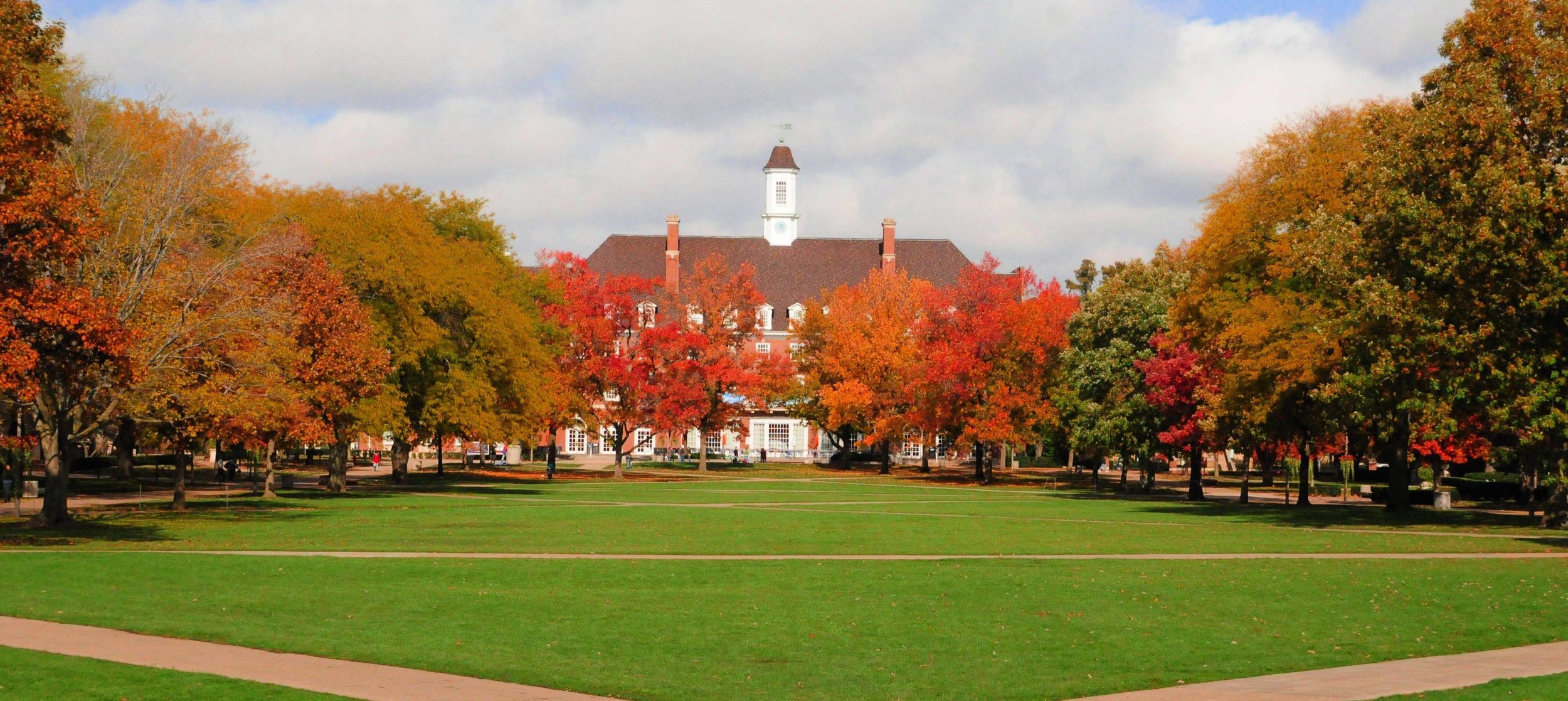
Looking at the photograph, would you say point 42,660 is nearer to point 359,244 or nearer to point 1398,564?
point 1398,564

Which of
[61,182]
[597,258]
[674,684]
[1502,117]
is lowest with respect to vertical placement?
[674,684]

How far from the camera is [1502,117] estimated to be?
102 ft

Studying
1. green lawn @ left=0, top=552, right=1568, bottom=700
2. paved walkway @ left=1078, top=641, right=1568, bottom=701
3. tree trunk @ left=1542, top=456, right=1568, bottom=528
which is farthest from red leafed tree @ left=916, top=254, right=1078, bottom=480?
paved walkway @ left=1078, top=641, right=1568, bottom=701

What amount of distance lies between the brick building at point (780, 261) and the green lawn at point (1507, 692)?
101 metres

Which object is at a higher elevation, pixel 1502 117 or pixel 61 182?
pixel 1502 117

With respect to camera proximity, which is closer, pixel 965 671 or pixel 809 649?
pixel 965 671

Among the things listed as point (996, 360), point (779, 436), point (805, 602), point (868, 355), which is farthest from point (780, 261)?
point (805, 602)

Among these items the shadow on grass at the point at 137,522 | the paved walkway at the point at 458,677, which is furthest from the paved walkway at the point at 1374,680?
the shadow on grass at the point at 137,522

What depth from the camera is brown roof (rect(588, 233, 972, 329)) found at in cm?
12025

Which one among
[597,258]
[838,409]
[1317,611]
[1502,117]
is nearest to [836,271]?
[597,258]

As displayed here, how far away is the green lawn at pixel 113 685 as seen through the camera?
11992mm

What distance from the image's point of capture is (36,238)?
26.2m

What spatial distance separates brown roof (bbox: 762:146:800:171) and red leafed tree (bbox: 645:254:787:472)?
4098cm

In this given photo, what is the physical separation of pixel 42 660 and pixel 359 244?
39661 millimetres
